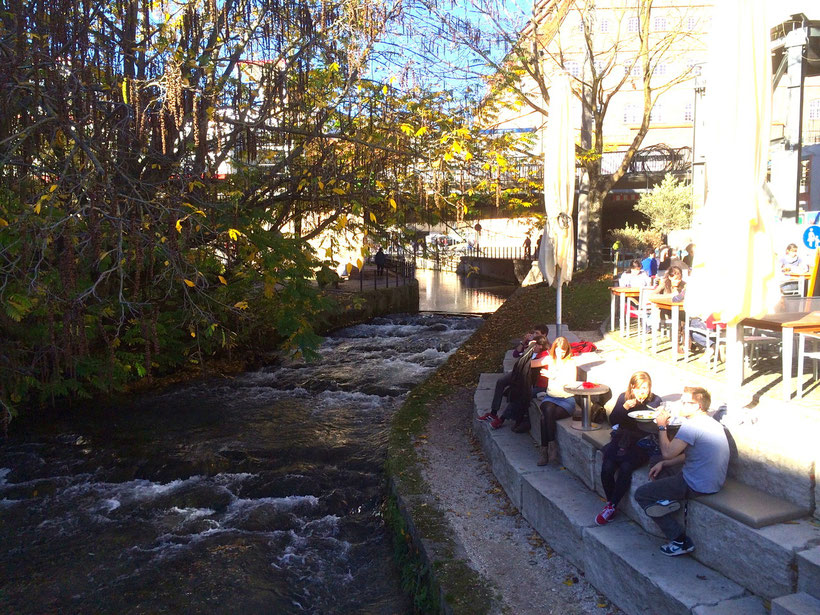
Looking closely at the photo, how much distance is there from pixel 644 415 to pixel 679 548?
99cm

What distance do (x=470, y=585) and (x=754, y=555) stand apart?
191 centimetres

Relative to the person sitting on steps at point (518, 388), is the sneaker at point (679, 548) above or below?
below

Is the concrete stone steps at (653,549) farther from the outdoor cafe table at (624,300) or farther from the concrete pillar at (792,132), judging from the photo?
the concrete pillar at (792,132)

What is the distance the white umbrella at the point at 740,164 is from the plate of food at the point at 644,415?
83 cm

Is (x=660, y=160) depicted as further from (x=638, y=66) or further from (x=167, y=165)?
(x=167, y=165)

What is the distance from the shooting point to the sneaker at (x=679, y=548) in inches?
174

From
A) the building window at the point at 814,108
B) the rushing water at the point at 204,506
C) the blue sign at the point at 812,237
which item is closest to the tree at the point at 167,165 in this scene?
the rushing water at the point at 204,506

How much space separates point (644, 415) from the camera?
5086 mm

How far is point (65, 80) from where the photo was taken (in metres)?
5.65

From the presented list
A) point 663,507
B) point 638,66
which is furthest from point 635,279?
point 638,66

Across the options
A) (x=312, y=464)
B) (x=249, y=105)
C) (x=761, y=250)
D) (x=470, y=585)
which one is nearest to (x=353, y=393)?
(x=312, y=464)

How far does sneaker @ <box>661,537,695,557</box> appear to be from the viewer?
14.5 feet

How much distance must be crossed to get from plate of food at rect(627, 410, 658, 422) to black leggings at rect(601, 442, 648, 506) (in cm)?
23

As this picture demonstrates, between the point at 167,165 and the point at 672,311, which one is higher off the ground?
the point at 167,165
